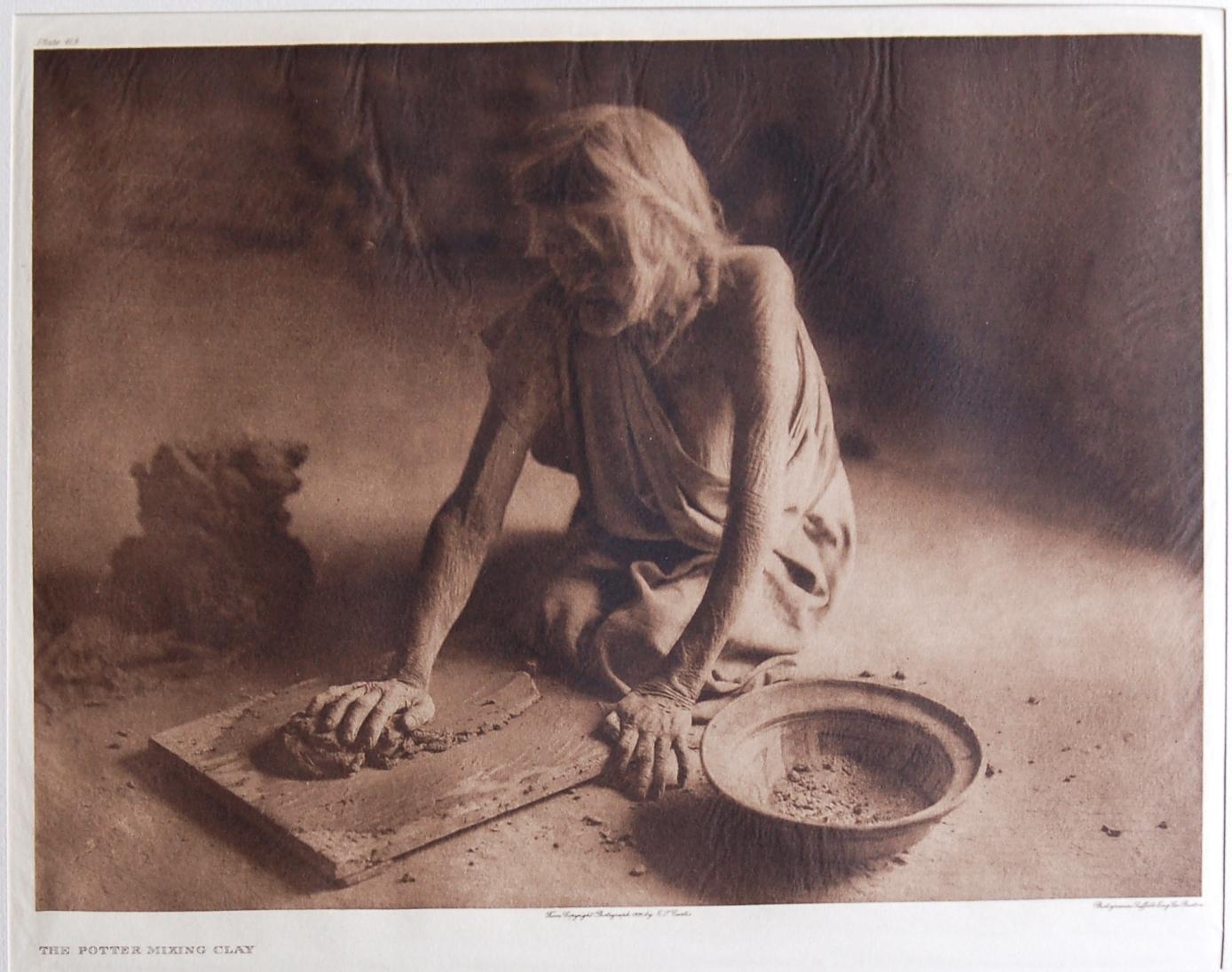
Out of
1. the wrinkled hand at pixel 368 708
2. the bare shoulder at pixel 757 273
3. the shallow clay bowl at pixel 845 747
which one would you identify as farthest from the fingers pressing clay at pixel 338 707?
the bare shoulder at pixel 757 273

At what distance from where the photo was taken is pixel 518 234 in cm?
256

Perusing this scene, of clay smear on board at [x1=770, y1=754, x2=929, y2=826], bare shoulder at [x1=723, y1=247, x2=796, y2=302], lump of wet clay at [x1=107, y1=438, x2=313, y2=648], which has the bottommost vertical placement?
clay smear on board at [x1=770, y1=754, x2=929, y2=826]

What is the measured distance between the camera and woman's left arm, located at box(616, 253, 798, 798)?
254 cm

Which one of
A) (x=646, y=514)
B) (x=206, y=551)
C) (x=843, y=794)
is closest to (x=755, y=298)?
(x=646, y=514)

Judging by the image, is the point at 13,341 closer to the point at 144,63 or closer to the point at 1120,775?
the point at 144,63

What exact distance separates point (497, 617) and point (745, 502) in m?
0.65

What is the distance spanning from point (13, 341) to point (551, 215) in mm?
1299

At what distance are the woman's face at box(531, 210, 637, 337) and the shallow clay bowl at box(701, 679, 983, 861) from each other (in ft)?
3.25

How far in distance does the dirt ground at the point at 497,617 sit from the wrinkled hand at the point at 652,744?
0.06 metres

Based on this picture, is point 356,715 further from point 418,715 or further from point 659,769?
point 659,769

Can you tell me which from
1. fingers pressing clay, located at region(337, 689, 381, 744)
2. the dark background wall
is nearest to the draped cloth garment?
the dark background wall

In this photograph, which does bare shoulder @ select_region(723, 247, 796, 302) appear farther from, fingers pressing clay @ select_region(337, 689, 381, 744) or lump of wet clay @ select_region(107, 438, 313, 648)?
fingers pressing clay @ select_region(337, 689, 381, 744)

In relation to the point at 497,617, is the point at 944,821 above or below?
below

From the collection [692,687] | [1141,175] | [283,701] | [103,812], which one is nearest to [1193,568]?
[1141,175]
